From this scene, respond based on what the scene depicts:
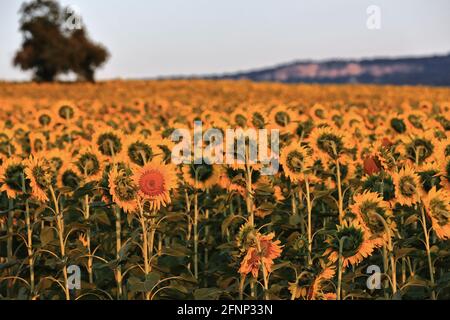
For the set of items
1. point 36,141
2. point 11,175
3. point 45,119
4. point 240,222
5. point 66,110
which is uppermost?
point 66,110

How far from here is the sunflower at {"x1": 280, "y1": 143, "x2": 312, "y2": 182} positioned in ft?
19.2

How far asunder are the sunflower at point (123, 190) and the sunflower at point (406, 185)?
183 centimetres

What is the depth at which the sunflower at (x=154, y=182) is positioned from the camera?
489 centimetres

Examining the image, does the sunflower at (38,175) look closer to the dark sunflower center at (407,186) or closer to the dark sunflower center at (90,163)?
the dark sunflower center at (90,163)

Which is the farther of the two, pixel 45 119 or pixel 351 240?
pixel 45 119

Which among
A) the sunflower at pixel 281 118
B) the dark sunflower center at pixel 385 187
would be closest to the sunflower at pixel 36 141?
the sunflower at pixel 281 118

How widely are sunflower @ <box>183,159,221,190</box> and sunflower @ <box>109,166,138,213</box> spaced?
4.31 feet

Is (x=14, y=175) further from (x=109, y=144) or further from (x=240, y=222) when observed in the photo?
(x=240, y=222)

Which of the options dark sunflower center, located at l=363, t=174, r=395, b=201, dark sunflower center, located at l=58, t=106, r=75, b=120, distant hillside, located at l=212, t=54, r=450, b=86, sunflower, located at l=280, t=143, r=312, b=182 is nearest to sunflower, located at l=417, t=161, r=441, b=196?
dark sunflower center, located at l=363, t=174, r=395, b=201

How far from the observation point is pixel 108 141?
672 cm

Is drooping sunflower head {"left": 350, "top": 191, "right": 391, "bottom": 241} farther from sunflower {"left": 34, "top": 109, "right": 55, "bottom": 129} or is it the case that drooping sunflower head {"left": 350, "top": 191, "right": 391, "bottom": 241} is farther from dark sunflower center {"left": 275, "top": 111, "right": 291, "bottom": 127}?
sunflower {"left": 34, "top": 109, "right": 55, "bottom": 129}

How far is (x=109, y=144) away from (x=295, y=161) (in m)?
1.93

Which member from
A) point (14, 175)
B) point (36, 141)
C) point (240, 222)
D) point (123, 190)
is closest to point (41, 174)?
point (14, 175)
